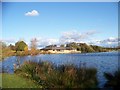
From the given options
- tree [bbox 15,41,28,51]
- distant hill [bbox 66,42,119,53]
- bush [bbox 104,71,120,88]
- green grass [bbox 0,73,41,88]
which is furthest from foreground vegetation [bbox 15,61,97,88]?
tree [bbox 15,41,28,51]

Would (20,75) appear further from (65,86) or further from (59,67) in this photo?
(65,86)

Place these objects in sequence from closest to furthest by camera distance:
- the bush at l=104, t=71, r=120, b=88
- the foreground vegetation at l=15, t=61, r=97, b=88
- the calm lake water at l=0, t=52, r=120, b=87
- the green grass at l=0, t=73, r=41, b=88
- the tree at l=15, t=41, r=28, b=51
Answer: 1. the foreground vegetation at l=15, t=61, r=97, b=88
2. the bush at l=104, t=71, r=120, b=88
3. the green grass at l=0, t=73, r=41, b=88
4. the calm lake water at l=0, t=52, r=120, b=87
5. the tree at l=15, t=41, r=28, b=51

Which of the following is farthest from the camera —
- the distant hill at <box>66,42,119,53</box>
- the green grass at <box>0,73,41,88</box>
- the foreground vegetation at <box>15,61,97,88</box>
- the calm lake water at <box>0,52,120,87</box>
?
the distant hill at <box>66,42,119,53</box>

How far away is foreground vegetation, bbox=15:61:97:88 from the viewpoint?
19.2 feet

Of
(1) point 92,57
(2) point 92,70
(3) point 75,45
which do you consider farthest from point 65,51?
(2) point 92,70

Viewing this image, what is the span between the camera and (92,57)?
8477 mm

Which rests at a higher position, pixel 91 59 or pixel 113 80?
pixel 91 59

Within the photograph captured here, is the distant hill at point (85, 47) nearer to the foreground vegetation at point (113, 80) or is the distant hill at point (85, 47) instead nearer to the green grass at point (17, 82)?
the foreground vegetation at point (113, 80)

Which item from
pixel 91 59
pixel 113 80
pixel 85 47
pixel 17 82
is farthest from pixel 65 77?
pixel 85 47

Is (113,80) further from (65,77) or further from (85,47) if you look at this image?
(85,47)

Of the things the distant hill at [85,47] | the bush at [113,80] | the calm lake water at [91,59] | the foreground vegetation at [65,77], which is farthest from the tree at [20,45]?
the bush at [113,80]

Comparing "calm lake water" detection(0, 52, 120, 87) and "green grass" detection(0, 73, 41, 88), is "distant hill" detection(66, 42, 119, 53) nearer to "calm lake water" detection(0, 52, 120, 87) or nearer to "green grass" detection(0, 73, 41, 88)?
"calm lake water" detection(0, 52, 120, 87)

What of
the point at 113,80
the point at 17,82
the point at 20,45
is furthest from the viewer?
the point at 20,45

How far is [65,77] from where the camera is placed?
6.01 meters
